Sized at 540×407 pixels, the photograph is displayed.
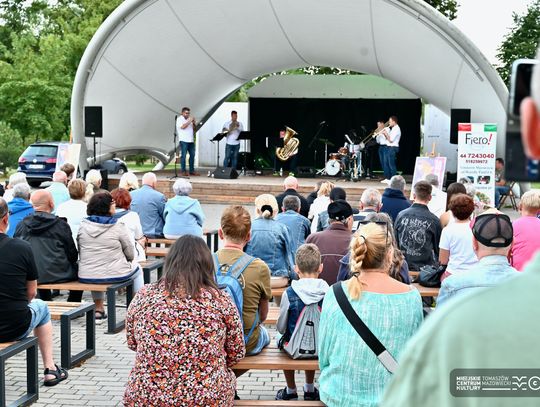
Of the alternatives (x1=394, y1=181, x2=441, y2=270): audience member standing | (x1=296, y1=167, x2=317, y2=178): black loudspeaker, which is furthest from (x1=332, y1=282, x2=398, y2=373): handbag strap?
(x1=296, y1=167, x2=317, y2=178): black loudspeaker

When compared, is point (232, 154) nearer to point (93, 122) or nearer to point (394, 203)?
point (93, 122)

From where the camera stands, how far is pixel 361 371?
11.0 feet

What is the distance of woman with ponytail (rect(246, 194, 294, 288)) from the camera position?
6.26 meters

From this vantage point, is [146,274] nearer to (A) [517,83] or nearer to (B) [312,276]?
(B) [312,276]

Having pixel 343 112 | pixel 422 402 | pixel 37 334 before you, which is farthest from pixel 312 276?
pixel 343 112

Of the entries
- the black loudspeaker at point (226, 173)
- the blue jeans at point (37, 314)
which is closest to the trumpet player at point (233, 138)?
the black loudspeaker at point (226, 173)

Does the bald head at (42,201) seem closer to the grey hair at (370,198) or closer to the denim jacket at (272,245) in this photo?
the denim jacket at (272,245)

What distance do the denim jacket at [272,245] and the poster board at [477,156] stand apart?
729 centimetres

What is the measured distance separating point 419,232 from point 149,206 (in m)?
3.45

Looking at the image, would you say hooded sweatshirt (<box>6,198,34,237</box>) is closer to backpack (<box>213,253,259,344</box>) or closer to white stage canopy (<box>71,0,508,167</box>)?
backpack (<box>213,253,259,344</box>)

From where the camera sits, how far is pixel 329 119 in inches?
907

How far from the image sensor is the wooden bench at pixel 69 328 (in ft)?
17.9

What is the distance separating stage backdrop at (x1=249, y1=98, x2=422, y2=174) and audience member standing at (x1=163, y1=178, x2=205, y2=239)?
1364cm

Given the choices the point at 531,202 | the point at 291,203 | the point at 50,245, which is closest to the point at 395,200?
the point at 291,203
